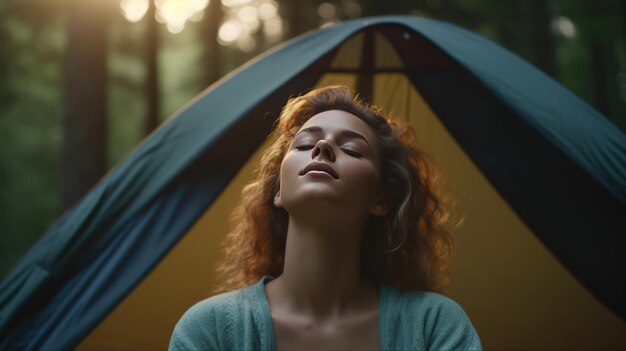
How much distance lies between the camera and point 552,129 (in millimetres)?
2738

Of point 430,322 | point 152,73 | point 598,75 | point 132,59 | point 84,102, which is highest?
point 132,59

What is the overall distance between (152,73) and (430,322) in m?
6.40

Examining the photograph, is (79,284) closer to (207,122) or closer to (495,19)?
(207,122)

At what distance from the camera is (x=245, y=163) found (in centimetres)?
319

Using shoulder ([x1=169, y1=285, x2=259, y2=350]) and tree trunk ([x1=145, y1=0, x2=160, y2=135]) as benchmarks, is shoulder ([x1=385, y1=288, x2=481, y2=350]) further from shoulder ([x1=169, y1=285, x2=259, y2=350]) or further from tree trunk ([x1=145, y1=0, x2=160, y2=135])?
tree trunk ([x1=145, y1=0, x2=160, y2=135])

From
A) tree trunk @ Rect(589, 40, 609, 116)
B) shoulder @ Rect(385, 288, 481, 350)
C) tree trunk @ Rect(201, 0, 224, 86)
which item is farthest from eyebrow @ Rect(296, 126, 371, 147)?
tree trunk @ Rect(589, 40, 609, 116)

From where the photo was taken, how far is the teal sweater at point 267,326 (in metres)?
2.15

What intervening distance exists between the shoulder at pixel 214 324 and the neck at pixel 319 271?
13cm

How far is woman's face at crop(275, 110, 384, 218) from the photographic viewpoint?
7.10 feet

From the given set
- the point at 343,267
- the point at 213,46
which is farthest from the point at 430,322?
the point at 213,46

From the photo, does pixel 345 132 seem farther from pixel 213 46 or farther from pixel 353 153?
pixel 213 46

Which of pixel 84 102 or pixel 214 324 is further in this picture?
pixel 84 102

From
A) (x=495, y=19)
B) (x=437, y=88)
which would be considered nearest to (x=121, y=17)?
(x=495, y=19)

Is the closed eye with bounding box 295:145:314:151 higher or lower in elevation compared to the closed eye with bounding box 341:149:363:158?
higher
